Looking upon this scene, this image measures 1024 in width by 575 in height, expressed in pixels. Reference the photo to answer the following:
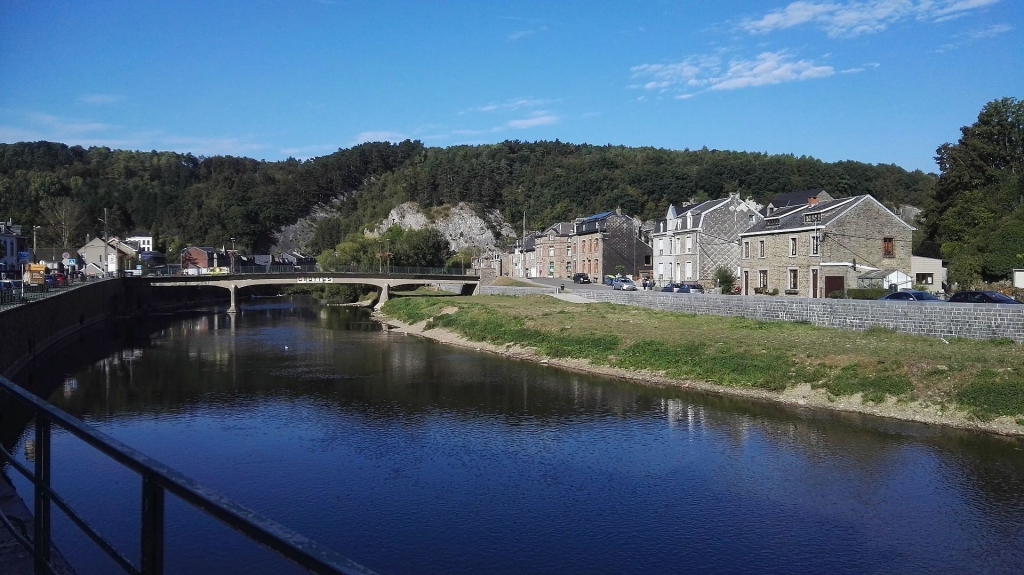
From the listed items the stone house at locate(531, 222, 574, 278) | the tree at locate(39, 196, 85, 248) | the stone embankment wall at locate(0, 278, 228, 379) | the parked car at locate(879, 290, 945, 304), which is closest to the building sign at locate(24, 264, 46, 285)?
the stone embankment wall at locate(0, 278, 228, 379)

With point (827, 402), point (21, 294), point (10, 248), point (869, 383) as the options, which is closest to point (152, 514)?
point (827, 402)

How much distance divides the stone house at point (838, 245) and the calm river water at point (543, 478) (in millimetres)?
25858

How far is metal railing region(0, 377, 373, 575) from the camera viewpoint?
9.73 ft

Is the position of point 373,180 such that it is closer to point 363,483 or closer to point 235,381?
point 235,381

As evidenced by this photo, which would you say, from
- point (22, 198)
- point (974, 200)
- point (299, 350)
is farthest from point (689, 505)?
point (22, 198)

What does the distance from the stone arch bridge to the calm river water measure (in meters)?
46.0

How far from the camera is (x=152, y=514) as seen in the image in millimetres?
3781

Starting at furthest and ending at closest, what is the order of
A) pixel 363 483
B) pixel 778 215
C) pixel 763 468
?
1. pixel 778 215
2. pixel 763 468
3. pixel 363 483

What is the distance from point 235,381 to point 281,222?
15489 centimetres

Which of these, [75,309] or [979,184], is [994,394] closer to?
[979,184]

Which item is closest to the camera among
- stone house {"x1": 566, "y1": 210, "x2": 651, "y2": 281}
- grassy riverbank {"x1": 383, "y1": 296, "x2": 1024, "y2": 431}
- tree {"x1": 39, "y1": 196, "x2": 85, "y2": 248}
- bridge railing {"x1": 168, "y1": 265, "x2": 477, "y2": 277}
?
grassy riverbank {"x1": 383, "y1": 296, "x2": 1024, "y2": 431}

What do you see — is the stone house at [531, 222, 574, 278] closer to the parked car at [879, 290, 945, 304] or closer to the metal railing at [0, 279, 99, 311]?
the metal railing at [0, 279, 99, 311]

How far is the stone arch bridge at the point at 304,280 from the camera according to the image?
3167 inches

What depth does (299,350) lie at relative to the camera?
48719mm
